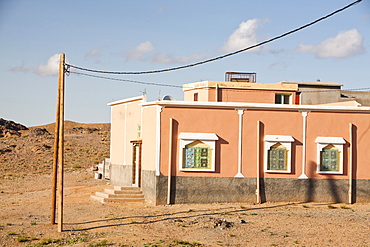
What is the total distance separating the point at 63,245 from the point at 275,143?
11156mm

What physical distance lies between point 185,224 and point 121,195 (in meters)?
6.91

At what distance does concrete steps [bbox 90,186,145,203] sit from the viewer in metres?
25.0

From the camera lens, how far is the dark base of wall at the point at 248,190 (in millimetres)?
Result: 23484

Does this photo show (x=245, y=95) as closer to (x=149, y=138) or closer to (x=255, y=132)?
(x=255, y=132)

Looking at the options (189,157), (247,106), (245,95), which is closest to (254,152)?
(247,106)

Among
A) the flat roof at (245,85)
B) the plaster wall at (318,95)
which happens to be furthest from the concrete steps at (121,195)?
the plaster wall at (318,95)

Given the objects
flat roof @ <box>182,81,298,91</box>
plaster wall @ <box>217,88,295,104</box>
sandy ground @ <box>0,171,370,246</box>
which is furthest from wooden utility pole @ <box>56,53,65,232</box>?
plaster wall @ <box>217,88,295,104</box>

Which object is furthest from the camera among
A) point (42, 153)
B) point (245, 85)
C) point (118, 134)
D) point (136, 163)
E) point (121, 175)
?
point (42, 153)

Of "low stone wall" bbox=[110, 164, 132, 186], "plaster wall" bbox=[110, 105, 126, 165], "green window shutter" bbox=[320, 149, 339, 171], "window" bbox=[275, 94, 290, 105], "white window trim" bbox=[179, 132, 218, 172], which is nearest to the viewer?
"white window trim" bbox=[179, 132, 218, 172]

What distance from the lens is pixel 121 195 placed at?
25344 millimetres

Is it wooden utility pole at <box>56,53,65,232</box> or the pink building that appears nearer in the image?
wooden utility pole at <box>56,53,65,232</box>

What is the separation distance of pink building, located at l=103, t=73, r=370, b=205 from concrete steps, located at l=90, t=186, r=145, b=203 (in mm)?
868

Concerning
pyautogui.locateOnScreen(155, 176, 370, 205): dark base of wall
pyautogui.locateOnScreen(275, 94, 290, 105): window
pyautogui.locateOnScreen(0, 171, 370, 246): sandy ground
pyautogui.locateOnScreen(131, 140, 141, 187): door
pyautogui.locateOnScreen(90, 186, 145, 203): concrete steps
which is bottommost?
pyautogui.locateOnScreen(0, 171, 370, 246): sandy ground

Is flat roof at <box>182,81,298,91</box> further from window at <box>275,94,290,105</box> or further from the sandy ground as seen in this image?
the sandy ground
